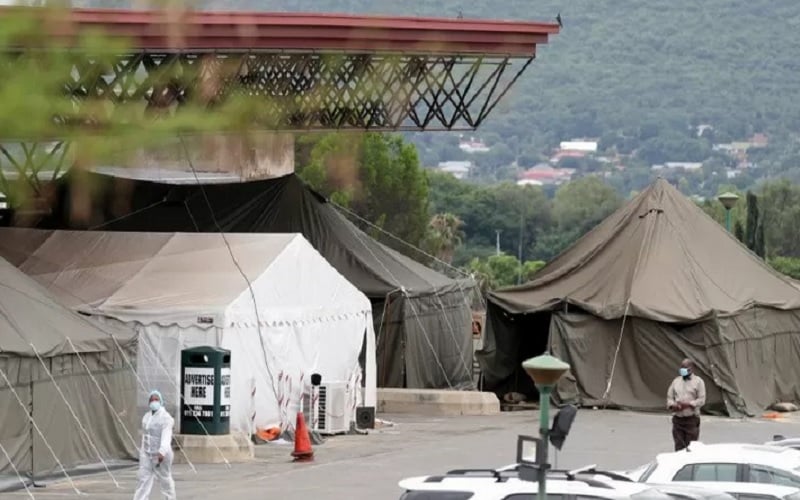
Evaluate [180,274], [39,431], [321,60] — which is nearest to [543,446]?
[39,431]

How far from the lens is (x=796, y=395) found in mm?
40469

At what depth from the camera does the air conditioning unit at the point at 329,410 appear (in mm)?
30750

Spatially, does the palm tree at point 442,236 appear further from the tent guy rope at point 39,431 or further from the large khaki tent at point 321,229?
the tent guy rope at point 39,431

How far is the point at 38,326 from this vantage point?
24.7 meters

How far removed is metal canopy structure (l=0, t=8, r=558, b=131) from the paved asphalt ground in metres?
5.04

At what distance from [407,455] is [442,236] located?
76878 mm

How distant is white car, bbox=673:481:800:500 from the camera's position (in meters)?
17.0

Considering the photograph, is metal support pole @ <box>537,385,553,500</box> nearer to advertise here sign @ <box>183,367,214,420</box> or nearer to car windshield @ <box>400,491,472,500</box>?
car windshield @ <box>400,491,472,500</box>

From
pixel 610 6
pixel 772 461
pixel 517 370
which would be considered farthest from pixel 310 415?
pixel 610 6

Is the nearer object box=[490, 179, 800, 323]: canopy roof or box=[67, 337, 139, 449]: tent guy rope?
box=[67, 337, 139, 449]: tent guy rope

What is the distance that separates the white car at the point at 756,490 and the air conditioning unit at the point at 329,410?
1369 centimetres

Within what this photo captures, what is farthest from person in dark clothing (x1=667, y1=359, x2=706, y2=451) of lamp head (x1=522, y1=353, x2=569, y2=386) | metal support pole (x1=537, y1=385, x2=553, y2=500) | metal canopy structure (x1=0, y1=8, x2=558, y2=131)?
lamp head (x1=522, y1=353, x2=569, y2=386)

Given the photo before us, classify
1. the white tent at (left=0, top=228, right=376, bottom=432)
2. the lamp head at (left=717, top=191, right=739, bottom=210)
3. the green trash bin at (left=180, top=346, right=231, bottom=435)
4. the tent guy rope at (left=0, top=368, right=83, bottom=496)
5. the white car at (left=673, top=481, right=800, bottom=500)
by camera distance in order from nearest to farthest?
the white car at (left=673, top=481, right=800, bottom=500) → the tent guy rope at (left=0, top=368, right=83, bottom=496) → the green trash bin at (left=180, top=346, right=231, bottom=435) → the white tent at (left=0, top=228, right=376, bottom=432) → the lamp head at (left=717, top=191, right=739, bottom=210)

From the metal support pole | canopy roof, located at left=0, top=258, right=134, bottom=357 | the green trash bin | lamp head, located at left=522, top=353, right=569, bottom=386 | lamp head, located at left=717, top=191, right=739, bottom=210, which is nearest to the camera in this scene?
the metal support pole
